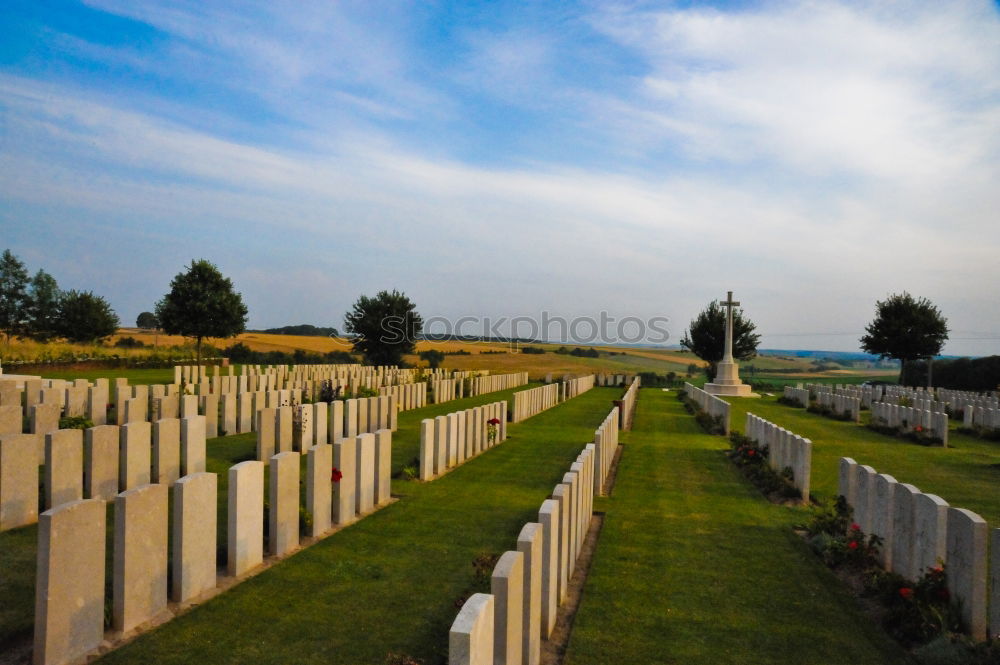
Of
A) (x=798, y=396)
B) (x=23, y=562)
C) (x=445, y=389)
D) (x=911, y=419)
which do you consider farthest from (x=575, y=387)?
(x=23, y=562)

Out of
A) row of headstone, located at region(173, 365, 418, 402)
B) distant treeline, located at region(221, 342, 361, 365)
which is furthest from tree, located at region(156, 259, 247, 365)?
distant treeline, located at region(221, 342, 361, 365)

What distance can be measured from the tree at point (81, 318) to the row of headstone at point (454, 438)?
129ft

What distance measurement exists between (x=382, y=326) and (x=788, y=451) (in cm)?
3635

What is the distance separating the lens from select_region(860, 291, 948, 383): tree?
44.2 m

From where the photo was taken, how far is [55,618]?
3.79 m

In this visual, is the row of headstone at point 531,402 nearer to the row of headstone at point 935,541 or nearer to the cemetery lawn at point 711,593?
the cemetery lawn at point 711,593

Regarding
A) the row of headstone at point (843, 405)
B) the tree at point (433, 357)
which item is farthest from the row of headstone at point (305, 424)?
the tree at point (433, 357)

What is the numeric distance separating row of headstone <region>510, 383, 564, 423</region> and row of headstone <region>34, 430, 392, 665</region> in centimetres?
1244

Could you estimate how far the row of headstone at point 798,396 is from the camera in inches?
1163

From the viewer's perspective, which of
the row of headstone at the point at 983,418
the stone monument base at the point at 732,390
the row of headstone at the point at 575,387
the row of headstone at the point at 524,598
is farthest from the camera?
the stone monument base at the point at 732,390

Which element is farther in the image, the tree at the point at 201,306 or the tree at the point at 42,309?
the tree at the point at 42,309

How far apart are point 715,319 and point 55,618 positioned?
53173mm

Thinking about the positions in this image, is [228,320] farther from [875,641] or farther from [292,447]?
[875,641]

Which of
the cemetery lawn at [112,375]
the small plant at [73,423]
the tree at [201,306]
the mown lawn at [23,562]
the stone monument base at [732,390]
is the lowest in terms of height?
the stone monument base at [732,390]
